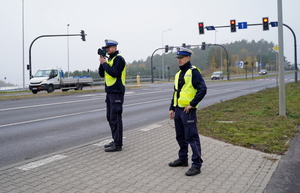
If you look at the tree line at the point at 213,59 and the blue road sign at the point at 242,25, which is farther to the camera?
the tree line at the point at 213,59

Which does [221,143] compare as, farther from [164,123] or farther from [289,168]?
[164,123]

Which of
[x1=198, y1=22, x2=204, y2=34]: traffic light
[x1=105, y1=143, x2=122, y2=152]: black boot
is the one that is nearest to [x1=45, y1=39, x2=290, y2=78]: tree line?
[x1=198, y1=22, x2=204, y2=34]: traffic light

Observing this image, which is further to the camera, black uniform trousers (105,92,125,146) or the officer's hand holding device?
black uniform trousers (105,92,125,146)

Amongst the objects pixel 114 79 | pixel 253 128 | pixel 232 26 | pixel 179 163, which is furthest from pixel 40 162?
pixel 232 26

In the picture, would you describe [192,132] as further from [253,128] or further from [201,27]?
[201,27]

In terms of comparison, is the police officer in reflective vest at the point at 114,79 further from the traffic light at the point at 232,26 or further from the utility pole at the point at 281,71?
the traffic light at the point at 232,26

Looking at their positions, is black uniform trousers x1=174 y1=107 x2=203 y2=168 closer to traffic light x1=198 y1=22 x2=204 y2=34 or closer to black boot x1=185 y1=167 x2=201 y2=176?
black boot x1=185 y1=167 x2=201 y2=176

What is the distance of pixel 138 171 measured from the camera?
5.36m

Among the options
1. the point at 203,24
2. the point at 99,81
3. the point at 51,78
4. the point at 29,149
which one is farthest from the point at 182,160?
the point at 99,81

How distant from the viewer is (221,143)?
730 centimetres

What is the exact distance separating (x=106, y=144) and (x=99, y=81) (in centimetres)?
4399

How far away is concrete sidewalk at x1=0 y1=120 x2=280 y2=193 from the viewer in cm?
464

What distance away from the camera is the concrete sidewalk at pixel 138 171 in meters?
4.64

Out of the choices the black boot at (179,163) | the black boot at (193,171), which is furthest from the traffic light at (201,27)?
the black boot at (193,171)
